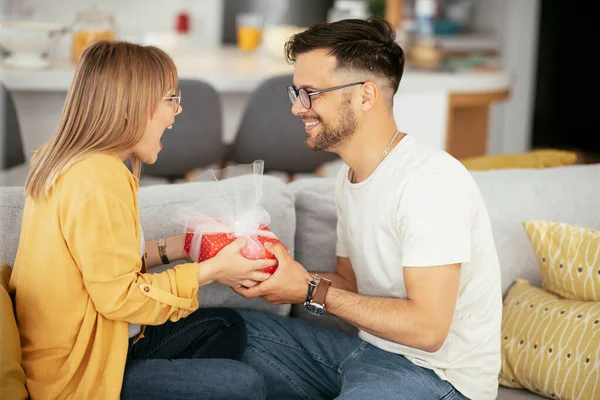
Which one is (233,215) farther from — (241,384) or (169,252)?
(241,384)

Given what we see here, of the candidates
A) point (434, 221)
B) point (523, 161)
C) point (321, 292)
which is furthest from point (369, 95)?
point (523, 161)

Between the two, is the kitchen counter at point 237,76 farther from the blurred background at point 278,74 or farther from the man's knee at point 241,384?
the man's knee at point 241,384

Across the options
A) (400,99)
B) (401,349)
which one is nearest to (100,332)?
(401,349)

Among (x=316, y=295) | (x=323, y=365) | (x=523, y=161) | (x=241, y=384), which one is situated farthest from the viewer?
(x=523, y=161)

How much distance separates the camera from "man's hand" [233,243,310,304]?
1.62m

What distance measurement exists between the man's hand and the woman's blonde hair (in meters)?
0.38

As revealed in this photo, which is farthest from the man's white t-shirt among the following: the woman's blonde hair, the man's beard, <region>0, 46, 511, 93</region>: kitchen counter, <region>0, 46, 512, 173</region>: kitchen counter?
<region>0, 46, 511, 93</region>: kitchen counter

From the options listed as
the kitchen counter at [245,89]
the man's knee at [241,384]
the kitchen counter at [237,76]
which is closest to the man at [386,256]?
the man's knee at [241,384]

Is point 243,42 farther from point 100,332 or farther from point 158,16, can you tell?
point 100,332

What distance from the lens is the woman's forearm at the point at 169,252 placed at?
5.75 ft

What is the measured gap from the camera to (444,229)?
157 cm

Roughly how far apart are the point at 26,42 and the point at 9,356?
215 cm

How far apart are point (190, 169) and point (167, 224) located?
1.37 metres

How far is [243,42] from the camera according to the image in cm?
445
